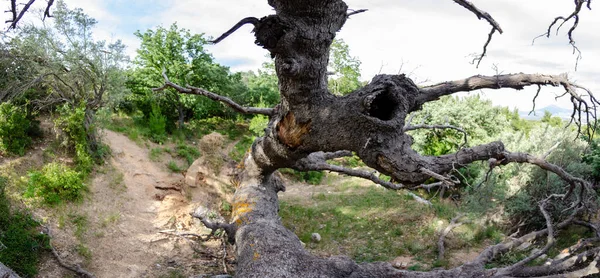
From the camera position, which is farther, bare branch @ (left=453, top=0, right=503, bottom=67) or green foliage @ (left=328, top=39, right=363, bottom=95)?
green foliage @ (left=328, top=39, right=363, bottom=95)

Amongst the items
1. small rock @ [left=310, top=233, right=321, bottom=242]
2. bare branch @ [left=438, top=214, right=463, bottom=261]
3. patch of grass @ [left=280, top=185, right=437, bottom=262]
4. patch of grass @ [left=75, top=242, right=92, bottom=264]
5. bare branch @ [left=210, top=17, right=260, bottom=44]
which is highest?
bare branch @ [left=210, top=17, right=260, bottom=44]

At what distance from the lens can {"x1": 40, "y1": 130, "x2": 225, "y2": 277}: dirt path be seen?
568 cm

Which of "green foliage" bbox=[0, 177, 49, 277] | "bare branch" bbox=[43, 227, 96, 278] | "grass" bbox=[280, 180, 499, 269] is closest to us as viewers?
"green foliage" bbox=[0, 177, 49, 277]

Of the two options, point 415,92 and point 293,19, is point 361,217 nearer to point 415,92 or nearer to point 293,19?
point 415,92

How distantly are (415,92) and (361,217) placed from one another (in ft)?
18.0

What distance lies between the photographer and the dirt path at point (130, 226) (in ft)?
18.6

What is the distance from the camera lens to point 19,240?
5.26 metres

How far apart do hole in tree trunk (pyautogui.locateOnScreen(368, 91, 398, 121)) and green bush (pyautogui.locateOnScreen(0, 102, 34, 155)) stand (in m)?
7.47

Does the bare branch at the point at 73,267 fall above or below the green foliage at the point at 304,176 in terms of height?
below

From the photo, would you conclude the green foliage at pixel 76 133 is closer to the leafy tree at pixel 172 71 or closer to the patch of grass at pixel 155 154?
the patch of grass at pixel 155 154

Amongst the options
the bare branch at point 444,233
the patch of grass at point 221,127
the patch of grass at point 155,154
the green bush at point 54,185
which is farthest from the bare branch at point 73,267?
the patch of grass at point 221,127

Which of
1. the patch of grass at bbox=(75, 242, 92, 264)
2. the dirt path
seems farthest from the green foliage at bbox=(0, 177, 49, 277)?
the patch of grass at bbox=(75, 242, 92, 264)

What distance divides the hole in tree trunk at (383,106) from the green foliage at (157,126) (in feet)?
31.7

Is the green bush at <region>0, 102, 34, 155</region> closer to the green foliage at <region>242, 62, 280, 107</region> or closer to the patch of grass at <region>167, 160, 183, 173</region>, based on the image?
the patch of grass at <region>167, 160, 183, 173</region>
